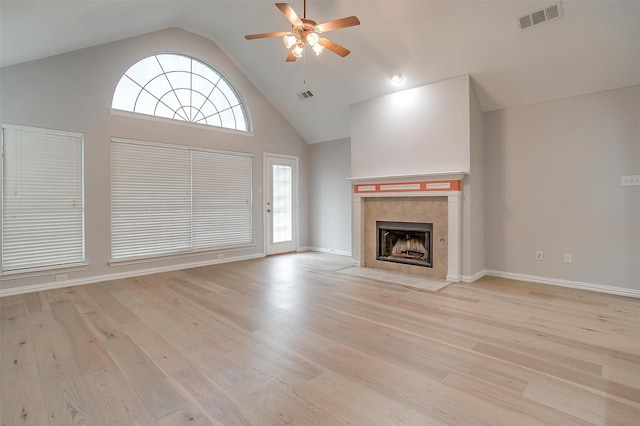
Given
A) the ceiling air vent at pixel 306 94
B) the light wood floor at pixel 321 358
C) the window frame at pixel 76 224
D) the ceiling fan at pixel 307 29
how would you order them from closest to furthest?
1. the light wood floor at pixel 321 358
2. the ceiling fan at pixel 307 29
3. the window frame at pixel 76 224
4. the ceiling air vent at pixel 306 94

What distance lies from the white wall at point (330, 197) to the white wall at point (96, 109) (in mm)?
2125

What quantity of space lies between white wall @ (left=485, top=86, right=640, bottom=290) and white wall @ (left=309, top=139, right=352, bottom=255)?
2659 millimetres

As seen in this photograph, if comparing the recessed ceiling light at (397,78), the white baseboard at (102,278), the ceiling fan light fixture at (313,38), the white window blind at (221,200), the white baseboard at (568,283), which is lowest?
the white baseboard at (568,283)

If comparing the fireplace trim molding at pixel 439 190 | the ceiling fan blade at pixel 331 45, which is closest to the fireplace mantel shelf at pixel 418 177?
the fireplace trim molding at pixel 439 190

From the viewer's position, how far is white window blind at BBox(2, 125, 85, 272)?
3.69 metres

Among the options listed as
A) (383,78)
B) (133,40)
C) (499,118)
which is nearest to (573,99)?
(499,118)

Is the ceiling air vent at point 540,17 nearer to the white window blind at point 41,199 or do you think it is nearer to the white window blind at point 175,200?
the white window blind at point 175,200

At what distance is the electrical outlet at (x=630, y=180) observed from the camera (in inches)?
138

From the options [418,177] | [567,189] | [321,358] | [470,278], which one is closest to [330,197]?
[418,177]

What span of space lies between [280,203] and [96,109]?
350cm

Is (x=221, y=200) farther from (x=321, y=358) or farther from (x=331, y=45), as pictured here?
(x=321, y=358)

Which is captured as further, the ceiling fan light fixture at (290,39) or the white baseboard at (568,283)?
the white baseboard at (568,283)

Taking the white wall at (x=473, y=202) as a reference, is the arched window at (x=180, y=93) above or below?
above

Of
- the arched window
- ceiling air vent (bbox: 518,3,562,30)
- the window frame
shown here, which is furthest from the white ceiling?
the window frame
